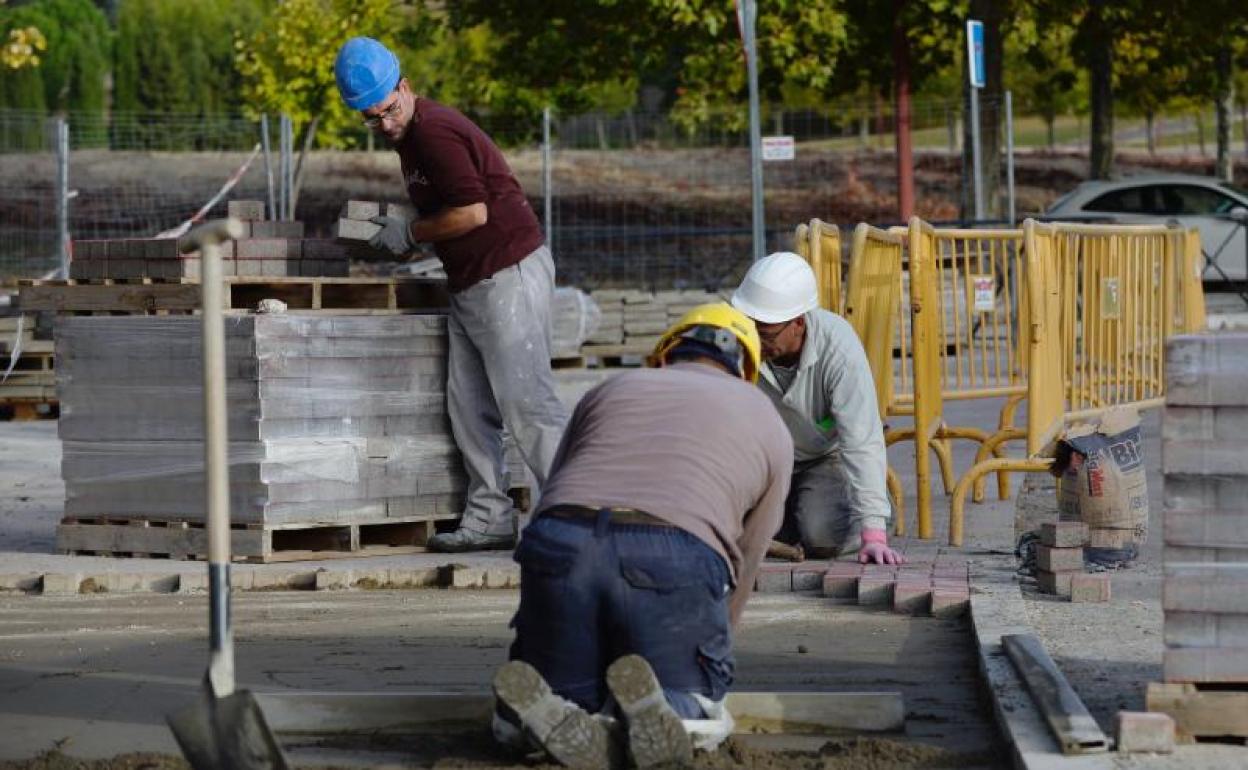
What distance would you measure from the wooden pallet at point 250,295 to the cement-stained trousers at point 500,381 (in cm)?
44

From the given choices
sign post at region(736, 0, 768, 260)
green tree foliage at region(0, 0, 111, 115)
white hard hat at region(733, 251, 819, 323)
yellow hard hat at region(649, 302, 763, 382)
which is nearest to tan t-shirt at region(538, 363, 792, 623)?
yellow hard hat at region(649, 302, 763, 382)

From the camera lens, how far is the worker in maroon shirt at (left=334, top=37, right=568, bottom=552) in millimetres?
9531

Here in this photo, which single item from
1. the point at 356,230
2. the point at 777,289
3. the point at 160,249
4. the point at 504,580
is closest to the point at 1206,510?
the point at 777,289

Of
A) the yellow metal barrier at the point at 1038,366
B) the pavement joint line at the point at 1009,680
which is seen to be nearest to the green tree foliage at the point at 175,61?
the yellow metal barrier at the point at 1038,366

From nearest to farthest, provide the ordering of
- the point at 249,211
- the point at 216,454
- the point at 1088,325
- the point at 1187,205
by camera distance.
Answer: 1. the point at 216,454
2. the point at 249,211
3. the point at 1088,325
4. the point at 1187,205

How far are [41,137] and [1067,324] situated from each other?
57.4ft

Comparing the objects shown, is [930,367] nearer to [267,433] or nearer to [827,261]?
[827,261]

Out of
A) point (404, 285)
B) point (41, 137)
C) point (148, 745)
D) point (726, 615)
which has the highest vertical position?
point (41, 137)

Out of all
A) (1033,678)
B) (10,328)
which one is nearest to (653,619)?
(1033,678)

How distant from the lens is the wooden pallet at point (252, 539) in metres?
9.66

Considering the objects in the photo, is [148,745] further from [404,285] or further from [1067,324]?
[1067,324]

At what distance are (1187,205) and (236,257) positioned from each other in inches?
876

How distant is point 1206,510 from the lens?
19.4ft

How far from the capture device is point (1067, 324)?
1132 cm
